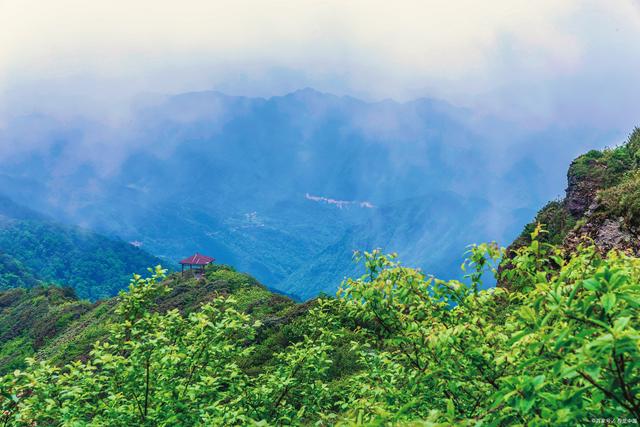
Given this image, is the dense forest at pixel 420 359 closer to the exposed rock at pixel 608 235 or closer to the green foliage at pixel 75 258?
the exposed rock at pixel 608 235

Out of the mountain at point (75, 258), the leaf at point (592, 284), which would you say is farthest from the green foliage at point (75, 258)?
the leaf at point (592, 284)

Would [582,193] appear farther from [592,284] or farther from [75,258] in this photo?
[75,258]

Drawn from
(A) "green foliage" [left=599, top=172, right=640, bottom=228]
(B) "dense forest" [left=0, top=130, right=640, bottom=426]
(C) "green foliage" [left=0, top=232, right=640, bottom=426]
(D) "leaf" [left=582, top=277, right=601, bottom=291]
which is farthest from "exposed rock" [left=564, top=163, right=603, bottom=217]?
(D) "leaf" [left=582, top=277, right=601, bottom=291]

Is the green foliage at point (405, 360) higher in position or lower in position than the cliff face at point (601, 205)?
lower

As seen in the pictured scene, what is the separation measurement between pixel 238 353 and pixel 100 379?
2274mm

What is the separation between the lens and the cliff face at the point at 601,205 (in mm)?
16281

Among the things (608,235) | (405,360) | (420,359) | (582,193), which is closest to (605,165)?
(582,193)

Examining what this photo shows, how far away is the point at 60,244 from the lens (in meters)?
188

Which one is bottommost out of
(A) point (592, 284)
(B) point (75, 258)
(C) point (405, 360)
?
(A) point (592, 284)

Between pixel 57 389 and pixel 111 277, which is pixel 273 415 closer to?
pixel 57 389

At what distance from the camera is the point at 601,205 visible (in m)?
18.8

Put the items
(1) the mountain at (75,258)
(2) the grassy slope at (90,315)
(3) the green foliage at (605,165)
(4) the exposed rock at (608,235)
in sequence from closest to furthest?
(4) the exposed rock at (608,235) → (3) the green foliage at (605,165) → (2) the grassy slope at (90,315) → (1) the mountain at (75,258)

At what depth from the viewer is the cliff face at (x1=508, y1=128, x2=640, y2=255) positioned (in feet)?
53.4

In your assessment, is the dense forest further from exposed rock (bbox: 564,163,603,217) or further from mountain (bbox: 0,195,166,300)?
mountain (bbox: 0,195,166,300)
